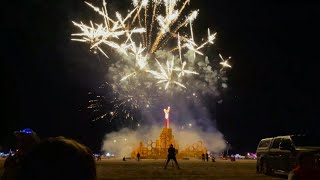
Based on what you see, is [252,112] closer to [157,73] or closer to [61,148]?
[157,73]

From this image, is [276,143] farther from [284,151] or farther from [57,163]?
[57,163]

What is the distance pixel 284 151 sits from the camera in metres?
17.6

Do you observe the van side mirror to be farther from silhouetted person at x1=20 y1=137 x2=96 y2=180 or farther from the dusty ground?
silhouetted person at x1=20 y1=137 x2=96 y2=180

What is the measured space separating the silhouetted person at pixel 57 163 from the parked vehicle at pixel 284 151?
1506cm

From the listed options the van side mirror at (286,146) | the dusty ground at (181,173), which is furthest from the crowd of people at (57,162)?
the van side mirror at (286,146)

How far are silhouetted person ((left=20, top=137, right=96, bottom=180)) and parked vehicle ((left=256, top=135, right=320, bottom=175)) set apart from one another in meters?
15.1

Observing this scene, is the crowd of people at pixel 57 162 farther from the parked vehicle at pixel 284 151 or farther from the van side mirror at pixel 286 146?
the van side mirror at pixel 286 146

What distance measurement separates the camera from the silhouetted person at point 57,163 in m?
1.66

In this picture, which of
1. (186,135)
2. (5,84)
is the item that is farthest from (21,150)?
(5,84)

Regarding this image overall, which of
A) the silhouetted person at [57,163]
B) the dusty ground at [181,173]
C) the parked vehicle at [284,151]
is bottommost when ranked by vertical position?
the silhouetted person at [57,163]

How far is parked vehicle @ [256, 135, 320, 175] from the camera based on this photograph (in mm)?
16750

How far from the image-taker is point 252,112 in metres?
89.7

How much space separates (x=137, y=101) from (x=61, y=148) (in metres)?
49.1

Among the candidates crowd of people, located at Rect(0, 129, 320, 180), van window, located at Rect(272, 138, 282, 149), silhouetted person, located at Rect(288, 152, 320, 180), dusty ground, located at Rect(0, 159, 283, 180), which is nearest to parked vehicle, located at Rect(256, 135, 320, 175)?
van window, located at Rect(272, 138, 282, 149)
